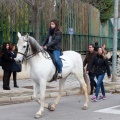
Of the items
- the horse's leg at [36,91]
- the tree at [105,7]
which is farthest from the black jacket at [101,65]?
the tree at [105,7]

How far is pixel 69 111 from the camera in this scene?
10.4 meters

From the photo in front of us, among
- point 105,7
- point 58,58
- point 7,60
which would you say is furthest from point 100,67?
point 105,7

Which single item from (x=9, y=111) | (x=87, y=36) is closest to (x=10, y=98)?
(x=9, y=111)

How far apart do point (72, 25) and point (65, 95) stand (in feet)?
33.2

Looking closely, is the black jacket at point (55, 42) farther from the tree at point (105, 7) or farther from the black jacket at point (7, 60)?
the tree at point (105, 7)

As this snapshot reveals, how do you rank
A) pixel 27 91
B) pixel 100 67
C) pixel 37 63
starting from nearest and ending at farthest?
pixel 37 63
pixel 100 67
pixel 27 91

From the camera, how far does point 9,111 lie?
10.4 meters

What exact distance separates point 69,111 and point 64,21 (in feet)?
41.4

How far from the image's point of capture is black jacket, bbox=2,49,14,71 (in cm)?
1423

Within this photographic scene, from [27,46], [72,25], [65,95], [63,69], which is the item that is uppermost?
[72,25]

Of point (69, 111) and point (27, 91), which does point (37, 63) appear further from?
point (27, 91)

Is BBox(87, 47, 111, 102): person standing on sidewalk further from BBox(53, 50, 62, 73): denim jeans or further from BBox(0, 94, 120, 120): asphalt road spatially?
BBox(53, 50, 62, 73): denim jeans

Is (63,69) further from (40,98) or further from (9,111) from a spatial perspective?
(9,111)

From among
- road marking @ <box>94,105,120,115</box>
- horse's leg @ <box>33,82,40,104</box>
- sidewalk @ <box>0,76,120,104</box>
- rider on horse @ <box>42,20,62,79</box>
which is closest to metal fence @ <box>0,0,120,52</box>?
sidewalk @ <box>0,76,120,104</box>
